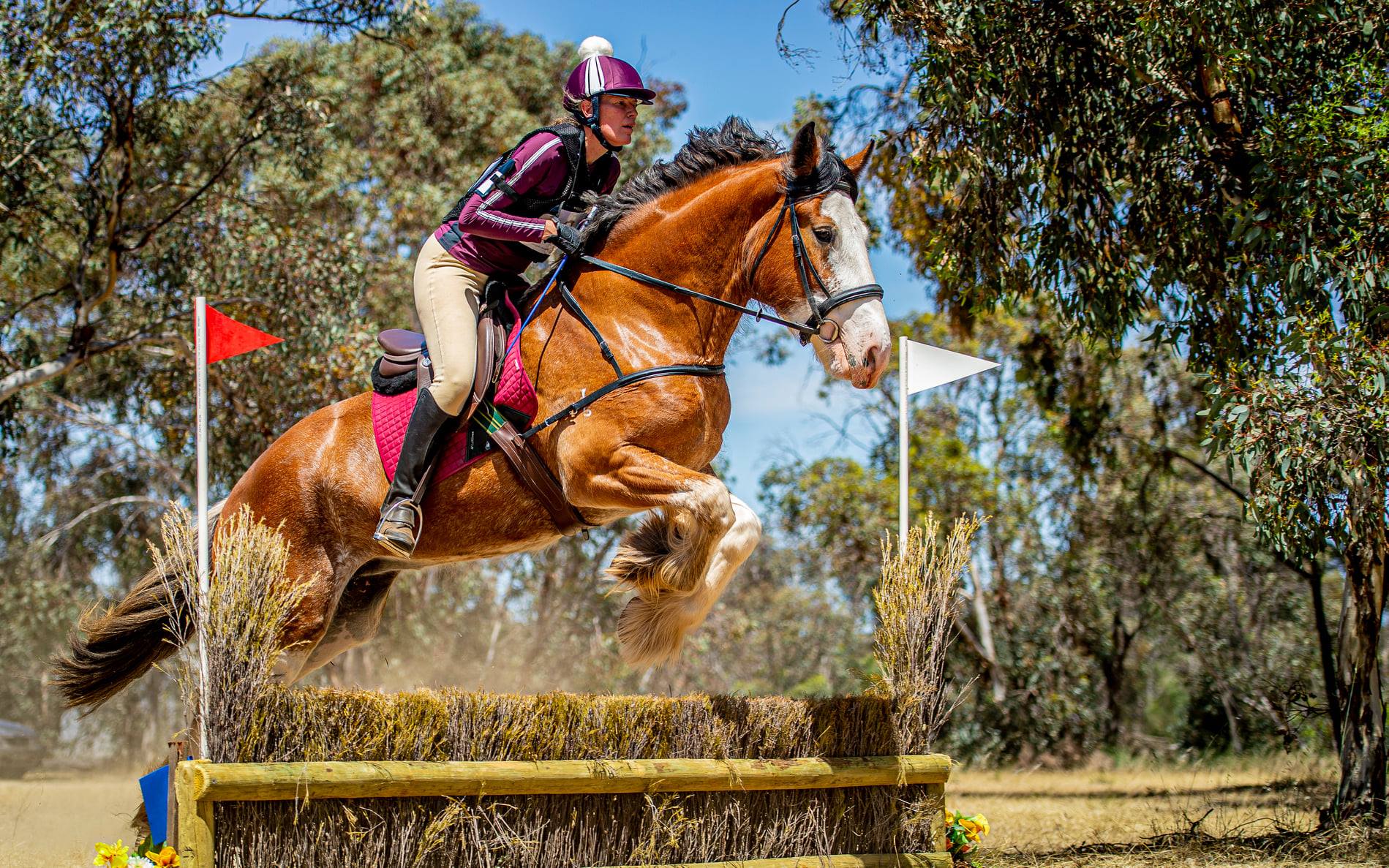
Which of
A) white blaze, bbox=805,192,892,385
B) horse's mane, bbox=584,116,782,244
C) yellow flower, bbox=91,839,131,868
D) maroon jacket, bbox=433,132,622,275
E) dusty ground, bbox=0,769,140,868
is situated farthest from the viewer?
dusty ground, bbox=0,769,140,868

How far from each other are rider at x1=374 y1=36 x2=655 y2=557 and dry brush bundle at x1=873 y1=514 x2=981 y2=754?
1814 millimetres

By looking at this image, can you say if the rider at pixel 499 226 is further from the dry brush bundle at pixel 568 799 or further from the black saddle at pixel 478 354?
the dry brush bundle at pixel 568 799

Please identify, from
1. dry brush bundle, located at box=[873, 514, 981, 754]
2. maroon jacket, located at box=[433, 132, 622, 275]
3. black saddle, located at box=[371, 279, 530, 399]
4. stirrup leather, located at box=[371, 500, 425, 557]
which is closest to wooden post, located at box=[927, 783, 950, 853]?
dry brush bundle, located at box=[873, 514, 981, 754]

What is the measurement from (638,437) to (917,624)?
1.32m

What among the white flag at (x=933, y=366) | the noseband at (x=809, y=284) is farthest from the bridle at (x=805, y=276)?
the white flag at (x=933, y=366)

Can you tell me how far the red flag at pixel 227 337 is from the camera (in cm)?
434

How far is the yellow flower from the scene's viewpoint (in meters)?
3.67

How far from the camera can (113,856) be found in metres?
3.69

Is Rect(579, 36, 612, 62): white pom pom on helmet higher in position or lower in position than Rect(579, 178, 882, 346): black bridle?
higher

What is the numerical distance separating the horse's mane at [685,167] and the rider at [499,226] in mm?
171

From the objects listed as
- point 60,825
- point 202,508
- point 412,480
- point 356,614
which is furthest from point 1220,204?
point 60,825

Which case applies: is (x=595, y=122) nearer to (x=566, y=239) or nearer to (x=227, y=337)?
(x=566, y=239)

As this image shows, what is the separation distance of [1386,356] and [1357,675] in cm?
269

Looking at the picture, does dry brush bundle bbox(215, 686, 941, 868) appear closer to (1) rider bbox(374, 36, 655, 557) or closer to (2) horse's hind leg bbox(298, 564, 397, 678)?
(1) rider bbox(374, 36, 655, 557)
